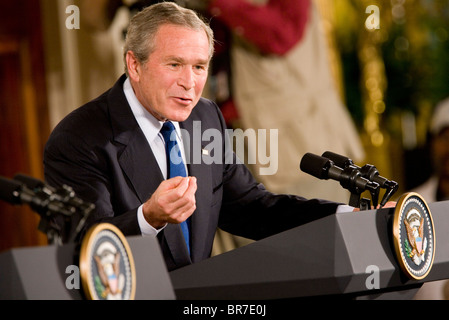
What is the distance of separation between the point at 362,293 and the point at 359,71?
3153 mm

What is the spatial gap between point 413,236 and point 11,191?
0.80 metres

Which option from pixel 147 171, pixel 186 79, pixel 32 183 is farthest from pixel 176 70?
pixel 32 183

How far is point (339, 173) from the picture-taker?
5.75 feet

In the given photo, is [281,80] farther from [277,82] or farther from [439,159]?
[439,159]

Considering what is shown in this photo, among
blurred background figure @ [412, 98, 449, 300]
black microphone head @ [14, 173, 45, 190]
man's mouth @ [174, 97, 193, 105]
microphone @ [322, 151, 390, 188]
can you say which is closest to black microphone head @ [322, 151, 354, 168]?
microphone @ [322, 151, 390, 188]

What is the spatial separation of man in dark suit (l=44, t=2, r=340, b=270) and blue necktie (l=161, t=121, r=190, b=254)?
0.01m

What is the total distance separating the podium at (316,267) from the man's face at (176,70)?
1.79ft

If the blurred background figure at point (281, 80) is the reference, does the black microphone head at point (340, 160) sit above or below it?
below

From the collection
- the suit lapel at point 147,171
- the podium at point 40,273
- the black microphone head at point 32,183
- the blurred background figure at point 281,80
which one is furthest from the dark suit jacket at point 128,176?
the blurred background figure at point 281,80

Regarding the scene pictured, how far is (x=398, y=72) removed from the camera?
15.0 ft

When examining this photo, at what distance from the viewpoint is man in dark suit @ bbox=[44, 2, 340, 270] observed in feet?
6.45

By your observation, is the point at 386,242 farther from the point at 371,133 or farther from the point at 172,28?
the point at 371,133

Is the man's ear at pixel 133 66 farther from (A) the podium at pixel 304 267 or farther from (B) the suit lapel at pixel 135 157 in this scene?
(A) the podium at pixel 304 267

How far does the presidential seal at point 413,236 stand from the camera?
1.53 meters
